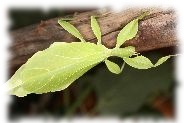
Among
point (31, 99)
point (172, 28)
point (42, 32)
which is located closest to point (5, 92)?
point (42, 32)

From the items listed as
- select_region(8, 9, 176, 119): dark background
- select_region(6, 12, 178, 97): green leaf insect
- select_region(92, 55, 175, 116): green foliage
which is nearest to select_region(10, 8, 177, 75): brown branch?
select_region(6, 12, 178, 97): green leaf insect

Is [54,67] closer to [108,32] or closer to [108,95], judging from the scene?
[108,32]

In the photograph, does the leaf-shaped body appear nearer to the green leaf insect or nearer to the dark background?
the green leaf insect

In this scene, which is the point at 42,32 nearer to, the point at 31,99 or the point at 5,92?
the point at 5,92

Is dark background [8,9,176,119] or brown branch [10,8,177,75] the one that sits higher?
brown branch [10,8,177,75]

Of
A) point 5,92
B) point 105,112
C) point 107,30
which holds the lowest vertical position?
point 105,112

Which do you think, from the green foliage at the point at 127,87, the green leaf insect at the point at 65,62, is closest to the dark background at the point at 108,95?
the green foliage at the point at 127,87

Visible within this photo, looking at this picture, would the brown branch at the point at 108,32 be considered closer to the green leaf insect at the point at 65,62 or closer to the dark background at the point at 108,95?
the green leaf insect at the point at 65,62

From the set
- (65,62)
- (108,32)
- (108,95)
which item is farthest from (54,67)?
(108,95)
